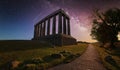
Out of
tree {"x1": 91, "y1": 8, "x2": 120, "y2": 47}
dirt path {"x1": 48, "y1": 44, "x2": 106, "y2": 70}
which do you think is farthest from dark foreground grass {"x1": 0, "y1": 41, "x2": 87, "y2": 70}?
tree {"x1": 91, "y1": 8, "x2": 120, "y2": 47}

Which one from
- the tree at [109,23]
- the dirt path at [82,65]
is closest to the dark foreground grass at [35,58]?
the dirt path at [82,65]

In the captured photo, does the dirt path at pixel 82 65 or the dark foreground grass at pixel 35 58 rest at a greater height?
the dark foreground grass at pixel 35 58

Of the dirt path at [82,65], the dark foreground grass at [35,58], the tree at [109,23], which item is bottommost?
the dirt path at [82,65]

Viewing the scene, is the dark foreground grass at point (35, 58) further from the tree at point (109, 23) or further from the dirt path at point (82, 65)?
the tree at point (109, 23)

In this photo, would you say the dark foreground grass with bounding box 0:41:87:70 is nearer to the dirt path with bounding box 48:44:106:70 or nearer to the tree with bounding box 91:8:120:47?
the dirt path with bounding box 48:44:106:70

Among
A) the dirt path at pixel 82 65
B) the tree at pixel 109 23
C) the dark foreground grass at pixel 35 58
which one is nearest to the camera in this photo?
the dirt path at pixel 82 65

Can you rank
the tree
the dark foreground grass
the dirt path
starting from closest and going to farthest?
1. the dirt path
2. the dark foreground grass
3. the tree

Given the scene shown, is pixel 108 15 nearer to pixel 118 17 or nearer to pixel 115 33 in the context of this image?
pixel 118 17

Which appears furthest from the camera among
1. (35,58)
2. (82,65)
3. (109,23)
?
(109,23)

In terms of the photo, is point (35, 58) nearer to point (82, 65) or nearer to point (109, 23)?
point (82, 65)

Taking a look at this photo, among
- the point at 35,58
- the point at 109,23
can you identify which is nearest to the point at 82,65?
the point at 35,58

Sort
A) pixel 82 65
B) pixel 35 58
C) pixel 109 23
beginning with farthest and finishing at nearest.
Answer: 1. pixel 109 23
2. pixel 35 58
3. pixel 82 65

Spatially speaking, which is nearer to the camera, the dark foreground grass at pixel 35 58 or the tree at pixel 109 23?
the dark foreground grass at pixel 35 58

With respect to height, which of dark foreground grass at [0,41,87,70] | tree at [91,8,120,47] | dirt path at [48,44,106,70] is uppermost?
tree at [91,8,120,47]
